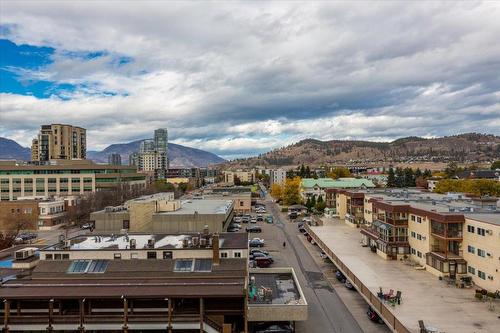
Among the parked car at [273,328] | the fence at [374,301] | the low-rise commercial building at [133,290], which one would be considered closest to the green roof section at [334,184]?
the fence at [374,301]

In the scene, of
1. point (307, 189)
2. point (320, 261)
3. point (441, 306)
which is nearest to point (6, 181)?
point (307, 189)

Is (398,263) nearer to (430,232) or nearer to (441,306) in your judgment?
(430,232)

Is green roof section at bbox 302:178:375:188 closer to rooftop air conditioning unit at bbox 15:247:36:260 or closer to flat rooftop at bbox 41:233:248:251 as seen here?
flat rooftop at bbox 41:233:248:251

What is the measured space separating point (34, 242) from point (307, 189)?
67867 mm

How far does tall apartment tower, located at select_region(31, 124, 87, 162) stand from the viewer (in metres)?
143

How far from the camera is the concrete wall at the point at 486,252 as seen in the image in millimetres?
31359

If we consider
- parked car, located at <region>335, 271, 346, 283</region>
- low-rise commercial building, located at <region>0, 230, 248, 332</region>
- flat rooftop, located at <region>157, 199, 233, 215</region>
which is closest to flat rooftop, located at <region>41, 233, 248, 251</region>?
low-rise commercial building, located at <region>0, 230, 248, 332</region>

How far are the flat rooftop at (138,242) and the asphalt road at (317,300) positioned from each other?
Result: 7350 millimetres

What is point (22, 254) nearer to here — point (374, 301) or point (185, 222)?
point (185, 222)

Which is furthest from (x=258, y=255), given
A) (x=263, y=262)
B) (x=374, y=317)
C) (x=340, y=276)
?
(x=374, y=317)

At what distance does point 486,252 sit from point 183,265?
2347 cm

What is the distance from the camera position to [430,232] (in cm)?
3916

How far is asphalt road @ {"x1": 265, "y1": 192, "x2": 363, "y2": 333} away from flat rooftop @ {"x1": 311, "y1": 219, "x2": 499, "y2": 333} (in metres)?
2.84

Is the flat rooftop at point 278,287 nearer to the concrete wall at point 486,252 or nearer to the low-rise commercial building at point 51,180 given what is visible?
the concrete wall at point 486,252
